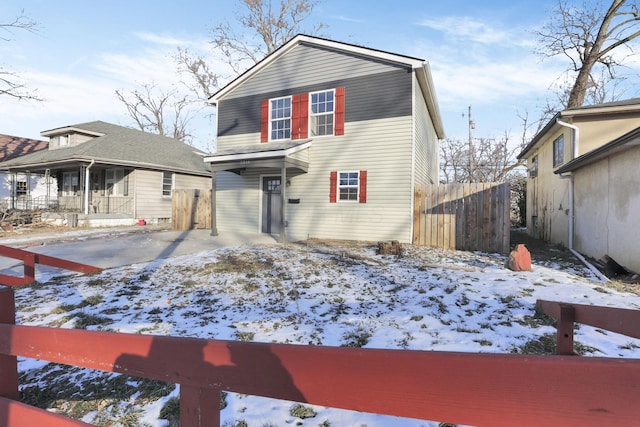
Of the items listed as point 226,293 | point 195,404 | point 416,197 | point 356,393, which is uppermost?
point 416,197

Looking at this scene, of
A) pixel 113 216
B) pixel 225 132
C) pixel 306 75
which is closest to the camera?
pixel 306 75

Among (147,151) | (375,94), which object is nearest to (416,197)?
(375,94)

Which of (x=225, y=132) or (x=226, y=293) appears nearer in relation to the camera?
(x=226, y=293)

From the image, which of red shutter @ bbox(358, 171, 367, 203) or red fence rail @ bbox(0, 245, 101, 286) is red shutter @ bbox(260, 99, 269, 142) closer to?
red shutter @ bbox(358, 171, 367, 203)

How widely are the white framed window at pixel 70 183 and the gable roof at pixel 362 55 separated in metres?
12.2

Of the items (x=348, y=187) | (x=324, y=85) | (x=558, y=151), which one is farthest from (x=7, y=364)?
(x=558, y=151)

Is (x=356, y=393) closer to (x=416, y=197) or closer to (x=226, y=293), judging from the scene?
(x=226, y=293)

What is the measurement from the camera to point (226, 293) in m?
5.22

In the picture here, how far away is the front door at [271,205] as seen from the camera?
12.4 metres

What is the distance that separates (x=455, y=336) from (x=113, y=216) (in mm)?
18166

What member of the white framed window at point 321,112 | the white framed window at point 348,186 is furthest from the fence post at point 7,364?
the white framed window at point 321,112

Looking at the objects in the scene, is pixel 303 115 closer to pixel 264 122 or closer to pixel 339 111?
pixel 339 111

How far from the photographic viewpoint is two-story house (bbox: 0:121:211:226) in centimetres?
1675

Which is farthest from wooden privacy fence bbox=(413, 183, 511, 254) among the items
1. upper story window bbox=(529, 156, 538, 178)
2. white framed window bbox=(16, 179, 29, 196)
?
white framed window bbox=(16, 179, 29, 196)
